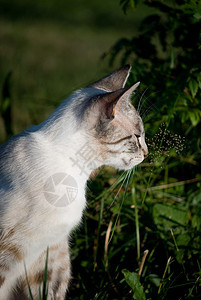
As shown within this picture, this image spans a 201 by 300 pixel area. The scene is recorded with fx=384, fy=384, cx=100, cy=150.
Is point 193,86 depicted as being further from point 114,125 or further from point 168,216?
point 168,216

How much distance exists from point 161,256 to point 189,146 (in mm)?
664

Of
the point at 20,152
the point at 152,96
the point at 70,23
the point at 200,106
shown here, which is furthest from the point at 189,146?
the point at 70,23

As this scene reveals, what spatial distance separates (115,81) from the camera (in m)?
2.00

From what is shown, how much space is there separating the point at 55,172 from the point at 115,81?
1.98 feet

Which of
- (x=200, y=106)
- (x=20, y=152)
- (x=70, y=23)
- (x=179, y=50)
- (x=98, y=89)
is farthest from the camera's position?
(x=70, y=23)

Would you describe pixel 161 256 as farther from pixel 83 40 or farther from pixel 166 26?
pixel 83 40

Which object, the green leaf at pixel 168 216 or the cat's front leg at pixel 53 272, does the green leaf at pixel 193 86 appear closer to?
the green leaf at pixel 168 216

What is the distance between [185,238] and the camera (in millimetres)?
2221

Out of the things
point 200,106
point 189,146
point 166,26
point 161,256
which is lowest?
point 161,256

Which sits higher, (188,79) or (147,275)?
(188,79)

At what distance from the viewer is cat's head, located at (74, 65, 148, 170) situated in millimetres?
1723

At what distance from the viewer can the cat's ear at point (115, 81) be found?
6.43 ft

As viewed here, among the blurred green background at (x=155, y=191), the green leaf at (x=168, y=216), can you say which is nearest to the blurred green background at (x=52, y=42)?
the blurred green background at (x=155, y=191)

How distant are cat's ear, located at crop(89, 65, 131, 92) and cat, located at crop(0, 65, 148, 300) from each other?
0.07 ft
